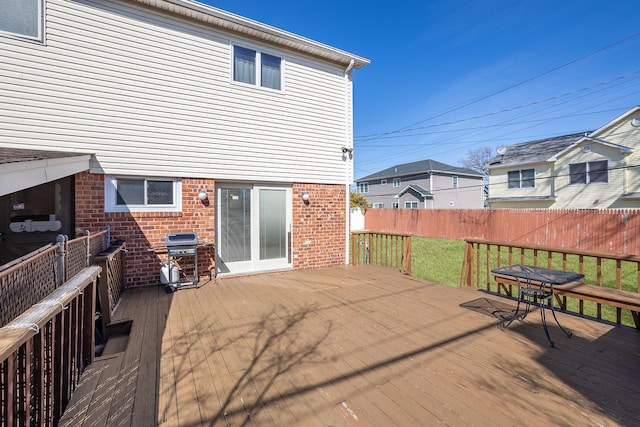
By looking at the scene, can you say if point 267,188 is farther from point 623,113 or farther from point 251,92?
point 623,113

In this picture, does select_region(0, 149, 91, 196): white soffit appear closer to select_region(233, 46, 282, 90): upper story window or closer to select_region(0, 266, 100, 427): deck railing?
select_region(0, 266, 100, 427): deck railing

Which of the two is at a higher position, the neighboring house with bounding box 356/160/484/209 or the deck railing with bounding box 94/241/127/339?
the neighboring house with bounding box 356/160/484/209

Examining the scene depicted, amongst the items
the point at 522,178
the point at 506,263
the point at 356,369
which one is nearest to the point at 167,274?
the point at 356,369

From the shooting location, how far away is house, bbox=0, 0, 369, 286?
4480mm

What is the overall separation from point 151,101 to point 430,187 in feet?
79.5

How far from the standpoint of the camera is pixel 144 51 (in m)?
5.14

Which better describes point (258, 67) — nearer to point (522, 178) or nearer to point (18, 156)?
point (18, 156)

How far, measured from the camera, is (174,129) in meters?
5.36

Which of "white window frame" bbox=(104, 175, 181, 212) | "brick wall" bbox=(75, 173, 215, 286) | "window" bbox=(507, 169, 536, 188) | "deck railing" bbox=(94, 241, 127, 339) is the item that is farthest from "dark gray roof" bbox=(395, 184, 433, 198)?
"deck railing" bbox=(94, 241, 127, 339)

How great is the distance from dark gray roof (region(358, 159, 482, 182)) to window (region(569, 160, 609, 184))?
1024 cm

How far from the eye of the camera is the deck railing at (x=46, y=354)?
1.33 m

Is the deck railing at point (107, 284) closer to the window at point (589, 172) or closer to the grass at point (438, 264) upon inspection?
the grass at point (438, 264)

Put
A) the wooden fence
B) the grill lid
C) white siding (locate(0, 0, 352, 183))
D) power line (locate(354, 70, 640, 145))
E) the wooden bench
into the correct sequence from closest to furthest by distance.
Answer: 1. the wooden bench
2. white siding (locate(0, 0, 352, 183))
3. the grill lid
4. the wooden fence
5. power line (locate(354, 70, 640, 145))

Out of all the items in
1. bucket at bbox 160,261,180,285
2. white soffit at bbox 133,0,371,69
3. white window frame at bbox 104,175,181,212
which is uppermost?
white soffit at bbox 133,0,371,69
